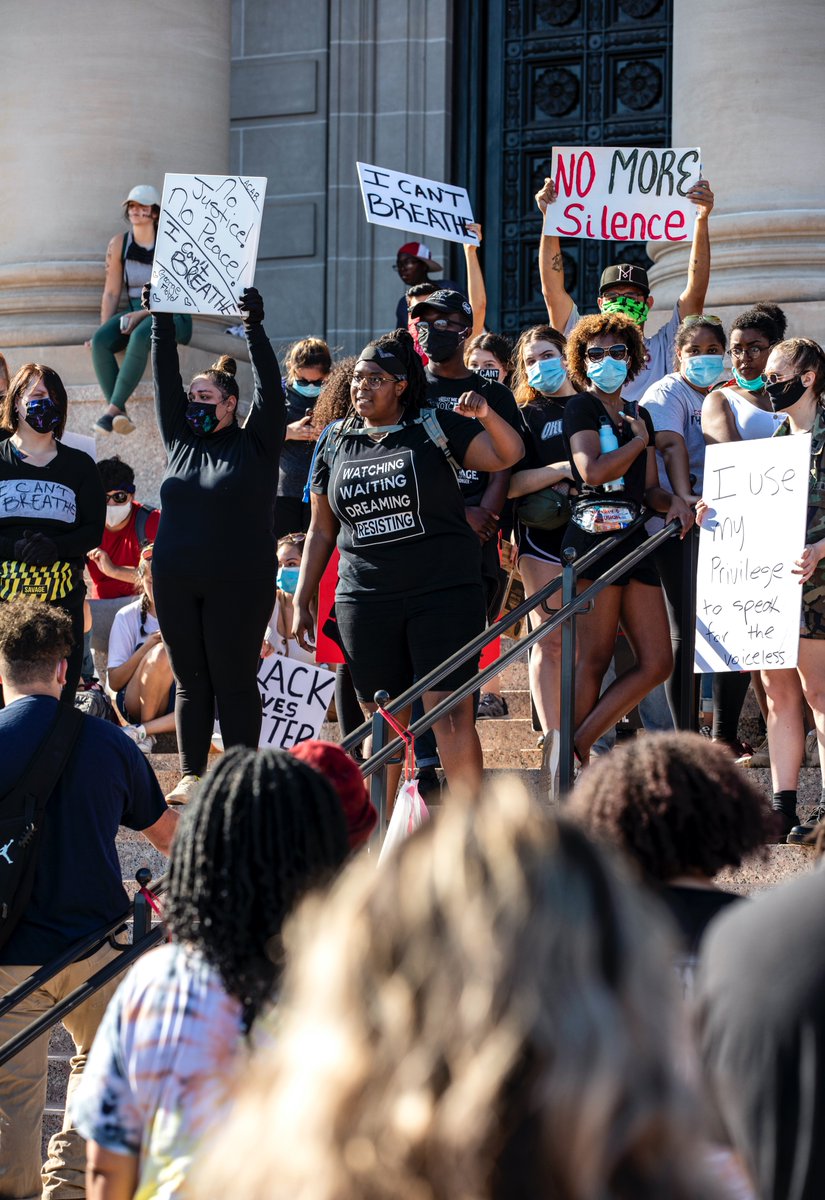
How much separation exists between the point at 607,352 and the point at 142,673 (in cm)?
275

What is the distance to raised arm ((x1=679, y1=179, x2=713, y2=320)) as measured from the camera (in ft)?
28.7

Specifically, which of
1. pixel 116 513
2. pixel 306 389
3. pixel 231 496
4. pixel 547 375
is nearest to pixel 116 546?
pixel 116 513

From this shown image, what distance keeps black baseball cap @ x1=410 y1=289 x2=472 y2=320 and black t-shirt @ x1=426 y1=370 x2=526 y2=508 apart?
0.27 meters

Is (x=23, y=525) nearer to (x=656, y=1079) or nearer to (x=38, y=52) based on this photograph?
(x=38, y=52)

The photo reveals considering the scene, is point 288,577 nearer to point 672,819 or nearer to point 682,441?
point 682,441

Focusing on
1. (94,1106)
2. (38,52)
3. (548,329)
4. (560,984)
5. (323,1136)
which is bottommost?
(94,1106)

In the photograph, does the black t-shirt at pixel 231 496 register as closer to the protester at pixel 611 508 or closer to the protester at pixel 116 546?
the protester at pixel 611 508

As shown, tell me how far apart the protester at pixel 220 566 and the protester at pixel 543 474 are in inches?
40.5

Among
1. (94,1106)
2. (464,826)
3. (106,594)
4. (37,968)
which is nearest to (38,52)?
(106,594)

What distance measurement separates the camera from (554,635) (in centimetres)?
745

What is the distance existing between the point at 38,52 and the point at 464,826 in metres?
11.2

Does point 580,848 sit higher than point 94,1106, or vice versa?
point 580,848

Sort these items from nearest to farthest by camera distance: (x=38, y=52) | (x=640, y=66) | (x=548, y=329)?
(x=548, y=329), (x=38, y=52), (x=640, y=66)

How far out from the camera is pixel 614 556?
7.42 metres
